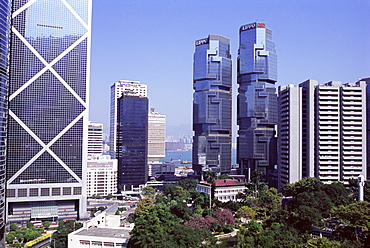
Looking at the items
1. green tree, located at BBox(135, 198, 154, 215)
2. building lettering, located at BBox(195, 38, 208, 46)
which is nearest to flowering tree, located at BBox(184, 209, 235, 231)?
green tree, located at BBox(135, 198, 154, 215)

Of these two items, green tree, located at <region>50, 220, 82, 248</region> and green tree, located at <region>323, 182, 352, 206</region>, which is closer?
green tree, located at <region>50, 220, 82, 248</region>

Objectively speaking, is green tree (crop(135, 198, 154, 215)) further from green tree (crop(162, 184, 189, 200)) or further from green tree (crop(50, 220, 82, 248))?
green tree (crop(50, 220, 82, 248))

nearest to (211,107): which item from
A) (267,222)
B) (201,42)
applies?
(201,42)

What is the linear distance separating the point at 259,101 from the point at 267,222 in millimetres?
76023

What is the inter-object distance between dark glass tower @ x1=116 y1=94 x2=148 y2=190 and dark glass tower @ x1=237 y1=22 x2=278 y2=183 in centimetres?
3540

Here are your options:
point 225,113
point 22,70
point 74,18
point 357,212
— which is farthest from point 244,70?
point 357,212

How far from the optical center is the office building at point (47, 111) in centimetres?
8125

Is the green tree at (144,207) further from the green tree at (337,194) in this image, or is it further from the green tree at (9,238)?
the green tree at (337,194)

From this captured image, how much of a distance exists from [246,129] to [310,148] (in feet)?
132

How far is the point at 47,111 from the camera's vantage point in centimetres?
8394

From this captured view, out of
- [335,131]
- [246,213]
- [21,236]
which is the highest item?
[335,131]

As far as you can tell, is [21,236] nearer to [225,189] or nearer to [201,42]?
[225,189]

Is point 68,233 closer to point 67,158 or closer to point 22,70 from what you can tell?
point 67,158

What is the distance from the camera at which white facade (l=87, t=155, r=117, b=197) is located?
408ft
